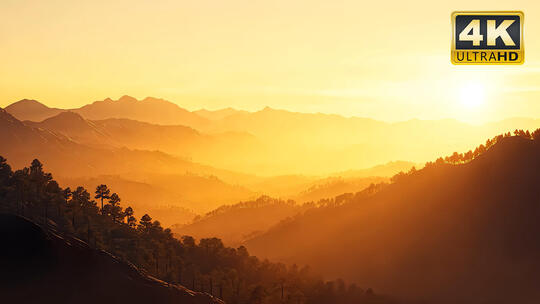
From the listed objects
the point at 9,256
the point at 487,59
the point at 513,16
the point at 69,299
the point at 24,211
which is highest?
the point at 513,16

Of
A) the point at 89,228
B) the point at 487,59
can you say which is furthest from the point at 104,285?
the point at 487,59

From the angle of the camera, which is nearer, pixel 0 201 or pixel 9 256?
pixel 9 256

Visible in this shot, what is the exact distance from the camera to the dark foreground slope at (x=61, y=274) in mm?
137288

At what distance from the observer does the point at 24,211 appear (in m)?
189

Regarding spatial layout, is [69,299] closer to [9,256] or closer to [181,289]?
[9,256]

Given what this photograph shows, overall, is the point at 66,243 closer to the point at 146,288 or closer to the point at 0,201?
the point at 146,288

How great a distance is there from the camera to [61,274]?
468ft

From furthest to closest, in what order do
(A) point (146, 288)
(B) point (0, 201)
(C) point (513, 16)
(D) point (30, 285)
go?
(B) point (0, 201)
(A) point (146, 288)
(D) point (30, 285)
(C) point (513, 16)

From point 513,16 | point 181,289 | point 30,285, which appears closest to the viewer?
point 513,16

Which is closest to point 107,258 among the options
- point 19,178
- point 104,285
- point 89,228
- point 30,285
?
point 104,285

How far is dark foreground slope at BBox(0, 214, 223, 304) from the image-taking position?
137 meters

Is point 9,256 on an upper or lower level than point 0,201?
lower

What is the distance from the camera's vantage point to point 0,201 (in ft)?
620

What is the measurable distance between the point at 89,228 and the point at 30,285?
199 ft
